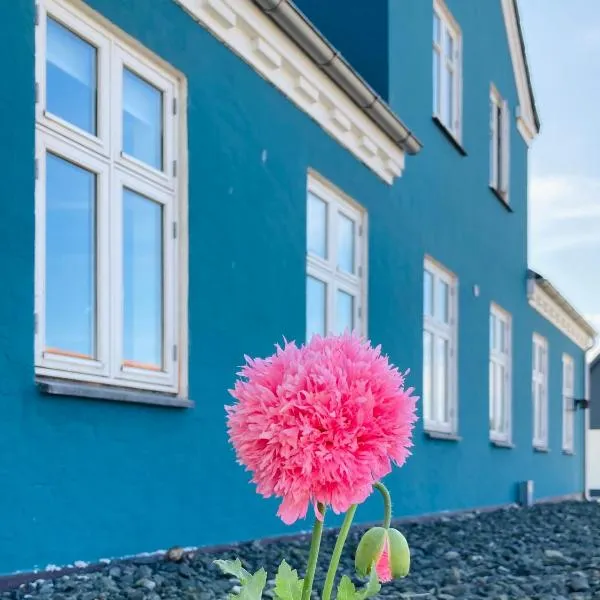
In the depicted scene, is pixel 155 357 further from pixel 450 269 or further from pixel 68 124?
pixel 450 269

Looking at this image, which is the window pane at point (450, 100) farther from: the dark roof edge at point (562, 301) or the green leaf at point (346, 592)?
the green leaf at point (346, 592)

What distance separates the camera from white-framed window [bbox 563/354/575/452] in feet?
65.1

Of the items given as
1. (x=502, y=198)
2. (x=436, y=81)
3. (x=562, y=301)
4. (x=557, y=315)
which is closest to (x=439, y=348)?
(x=436, y=81)

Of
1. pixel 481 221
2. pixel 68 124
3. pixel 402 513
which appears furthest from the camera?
pixel 481 221

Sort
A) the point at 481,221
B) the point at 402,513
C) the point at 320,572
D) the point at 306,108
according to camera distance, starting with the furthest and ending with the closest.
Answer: the point at 481,221, the point at 402,513, the point at 306,108, the point at 320,572

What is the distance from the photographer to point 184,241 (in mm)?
5289

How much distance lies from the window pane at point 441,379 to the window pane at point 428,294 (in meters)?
0.43

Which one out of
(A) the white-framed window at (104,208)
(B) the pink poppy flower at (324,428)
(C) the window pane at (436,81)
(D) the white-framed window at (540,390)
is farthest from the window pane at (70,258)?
(D) the white-framed window at (540,390)

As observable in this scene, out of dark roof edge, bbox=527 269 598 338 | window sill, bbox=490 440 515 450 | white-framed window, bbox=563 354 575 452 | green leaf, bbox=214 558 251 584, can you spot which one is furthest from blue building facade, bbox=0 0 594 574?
white-framed window, bbox=563 354 575 452

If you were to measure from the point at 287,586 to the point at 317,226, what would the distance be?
20.8 ft

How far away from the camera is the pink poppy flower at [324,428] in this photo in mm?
988

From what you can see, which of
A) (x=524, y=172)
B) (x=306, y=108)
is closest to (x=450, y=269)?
(x=306, y=108)

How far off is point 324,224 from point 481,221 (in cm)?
552

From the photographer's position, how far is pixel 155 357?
5117 mm
